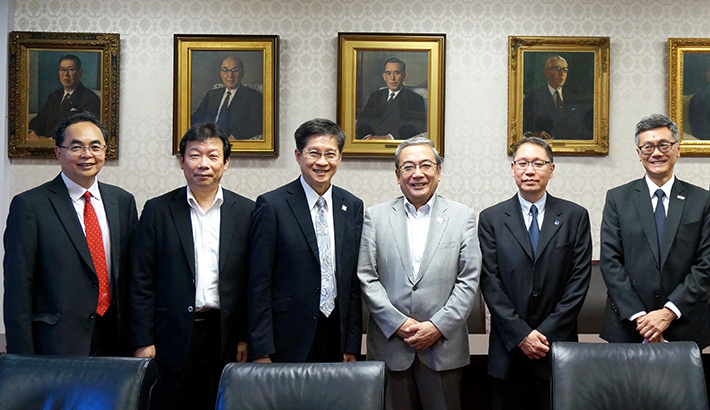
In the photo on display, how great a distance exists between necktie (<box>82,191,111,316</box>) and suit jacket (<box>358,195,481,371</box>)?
1067 millimetres

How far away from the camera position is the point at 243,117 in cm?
387

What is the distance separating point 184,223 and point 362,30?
2.11 m

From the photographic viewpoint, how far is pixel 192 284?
234 cm

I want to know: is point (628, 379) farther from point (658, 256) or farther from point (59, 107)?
point (59, 107)

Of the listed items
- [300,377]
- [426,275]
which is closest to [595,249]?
[426,275]

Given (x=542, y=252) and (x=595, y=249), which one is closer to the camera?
(x=542, y=252)

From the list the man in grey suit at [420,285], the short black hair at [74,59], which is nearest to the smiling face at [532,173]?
the man in grey suit at [420,285]

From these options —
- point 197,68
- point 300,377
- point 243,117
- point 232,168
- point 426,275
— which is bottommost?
point 300,377

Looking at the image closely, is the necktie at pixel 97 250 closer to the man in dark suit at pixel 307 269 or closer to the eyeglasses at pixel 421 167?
the man in dark suit at pixel 307 269

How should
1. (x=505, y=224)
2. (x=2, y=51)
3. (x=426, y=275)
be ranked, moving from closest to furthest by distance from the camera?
1. (x=426, y=275)
2. (x=505, y=224)
3. (x=2, y=51)

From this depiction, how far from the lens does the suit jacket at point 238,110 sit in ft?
12.7

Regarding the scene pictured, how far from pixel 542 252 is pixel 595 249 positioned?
173 cm

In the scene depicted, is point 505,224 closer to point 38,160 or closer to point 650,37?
point 650,37

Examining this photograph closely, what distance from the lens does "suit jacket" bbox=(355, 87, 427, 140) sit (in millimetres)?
3865
